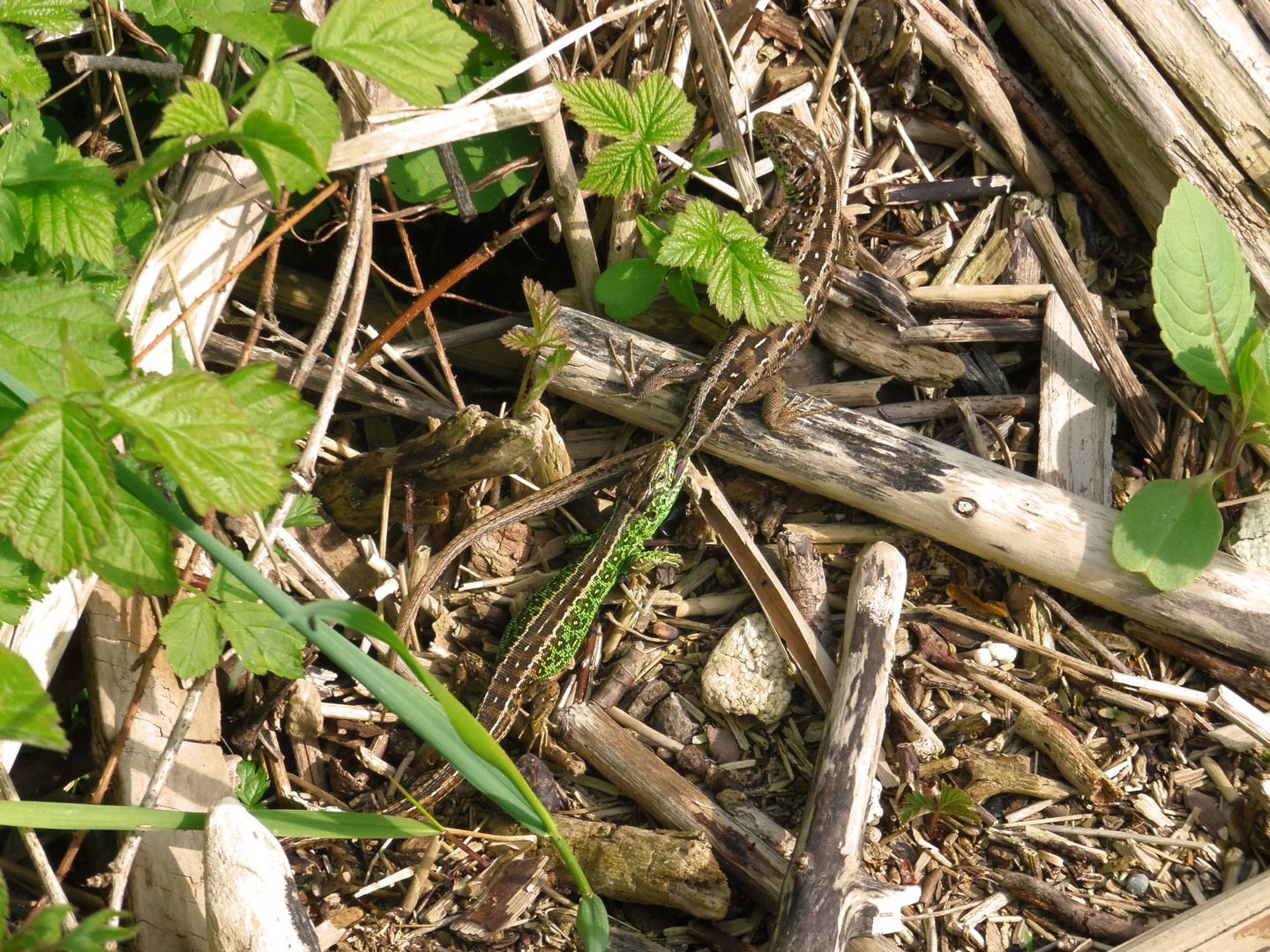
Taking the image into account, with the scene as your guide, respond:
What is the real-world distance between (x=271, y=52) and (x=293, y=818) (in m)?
2.05

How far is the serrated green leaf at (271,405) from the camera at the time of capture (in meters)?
2.18

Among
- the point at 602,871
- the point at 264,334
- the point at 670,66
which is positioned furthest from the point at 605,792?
the point at 670,66

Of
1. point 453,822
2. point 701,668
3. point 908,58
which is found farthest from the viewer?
point 908,58

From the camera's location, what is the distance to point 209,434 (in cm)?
193

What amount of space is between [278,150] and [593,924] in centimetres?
213

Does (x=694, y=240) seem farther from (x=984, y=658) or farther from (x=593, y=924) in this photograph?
(x=593, y=924)

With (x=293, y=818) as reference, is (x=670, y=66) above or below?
above

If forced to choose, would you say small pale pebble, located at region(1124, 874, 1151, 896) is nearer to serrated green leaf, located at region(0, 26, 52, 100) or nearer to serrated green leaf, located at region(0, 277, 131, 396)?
serrated green leaf, located at region(0, 277, 131, 396)

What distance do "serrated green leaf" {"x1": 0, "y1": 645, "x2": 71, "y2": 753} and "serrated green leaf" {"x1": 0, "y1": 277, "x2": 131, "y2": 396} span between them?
79 centimetres

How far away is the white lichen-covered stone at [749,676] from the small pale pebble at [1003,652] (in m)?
0.82

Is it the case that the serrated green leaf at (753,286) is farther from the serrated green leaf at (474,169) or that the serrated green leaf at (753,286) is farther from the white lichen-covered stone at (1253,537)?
the white lichen-covered stone at (1253,537)

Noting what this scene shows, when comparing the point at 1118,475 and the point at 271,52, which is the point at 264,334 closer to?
the point at 271,52

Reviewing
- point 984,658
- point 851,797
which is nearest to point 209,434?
point 851,797

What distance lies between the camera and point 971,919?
3.19 metres
